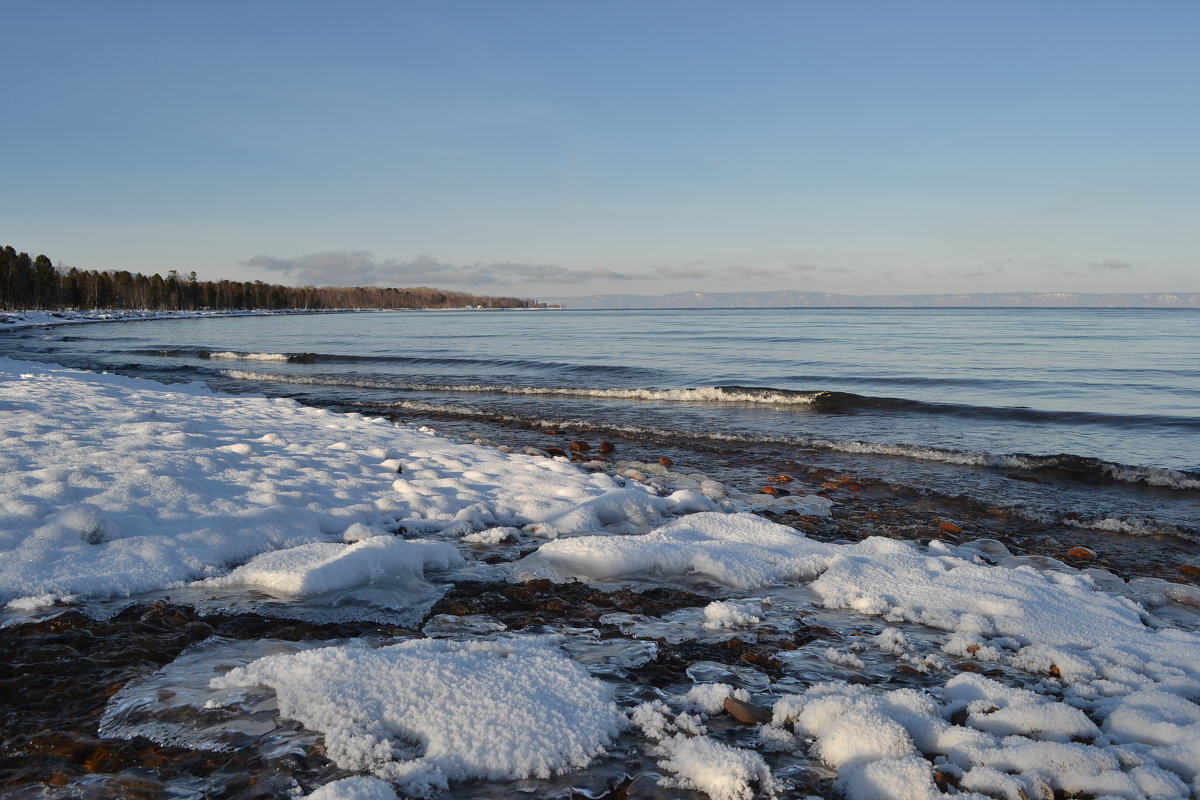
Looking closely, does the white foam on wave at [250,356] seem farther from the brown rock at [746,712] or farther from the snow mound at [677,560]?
the brown rock at [746,712]

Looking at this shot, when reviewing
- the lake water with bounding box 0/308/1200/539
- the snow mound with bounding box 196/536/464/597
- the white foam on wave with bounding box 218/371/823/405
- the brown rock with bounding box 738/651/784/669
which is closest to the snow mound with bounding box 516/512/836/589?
the snow mound with bounding box 196/536/464/597

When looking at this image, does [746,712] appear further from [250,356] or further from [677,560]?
[250,356]

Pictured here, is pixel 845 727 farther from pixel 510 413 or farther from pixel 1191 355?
pixel 1191 355

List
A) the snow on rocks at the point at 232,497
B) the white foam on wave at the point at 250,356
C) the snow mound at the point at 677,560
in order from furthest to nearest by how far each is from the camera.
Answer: the white foam on wave at the point at 250,356
the snow mound at the point at 677,560
the snow on rocks at the point at 232,497

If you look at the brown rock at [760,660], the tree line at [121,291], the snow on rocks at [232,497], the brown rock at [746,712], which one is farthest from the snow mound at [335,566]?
the tree line at [121,291]

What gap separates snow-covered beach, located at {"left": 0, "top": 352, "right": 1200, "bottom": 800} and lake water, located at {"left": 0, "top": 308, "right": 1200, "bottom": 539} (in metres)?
4.21

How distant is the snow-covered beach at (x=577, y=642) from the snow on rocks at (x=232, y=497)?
30mm

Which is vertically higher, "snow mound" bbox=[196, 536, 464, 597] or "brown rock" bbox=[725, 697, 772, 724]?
"snow mound" bbox=[196, 536, 464, 597]

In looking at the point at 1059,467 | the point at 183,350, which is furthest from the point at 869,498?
the point at 183,350

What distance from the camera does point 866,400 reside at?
16281 millimetres

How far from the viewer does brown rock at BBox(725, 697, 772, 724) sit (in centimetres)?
274

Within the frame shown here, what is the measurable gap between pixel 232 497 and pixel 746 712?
14.7ft

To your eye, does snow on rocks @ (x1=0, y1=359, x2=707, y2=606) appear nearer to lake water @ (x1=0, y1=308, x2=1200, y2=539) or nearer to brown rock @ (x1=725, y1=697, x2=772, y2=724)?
brown rock @ (x1=725, y1=697, x2=772, y2=724)

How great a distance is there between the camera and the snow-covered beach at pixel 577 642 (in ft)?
7.81
